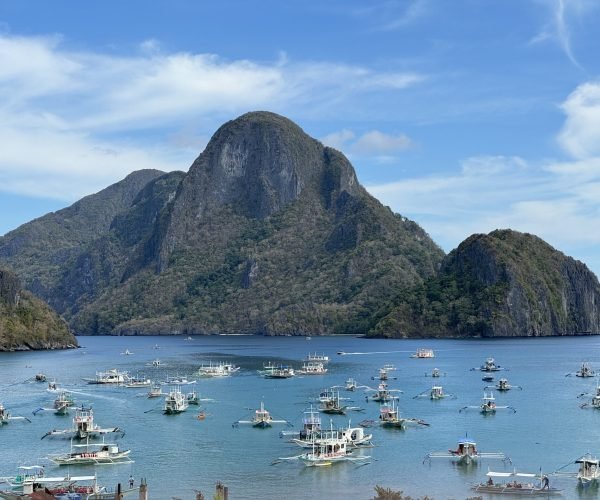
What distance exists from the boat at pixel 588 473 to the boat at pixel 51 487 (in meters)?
38.0

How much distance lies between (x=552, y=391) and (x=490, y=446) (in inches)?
2118

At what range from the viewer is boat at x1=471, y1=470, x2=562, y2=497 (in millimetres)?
65938

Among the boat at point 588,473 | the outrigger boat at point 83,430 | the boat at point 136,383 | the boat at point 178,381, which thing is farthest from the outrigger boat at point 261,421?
the boat at point 136,383

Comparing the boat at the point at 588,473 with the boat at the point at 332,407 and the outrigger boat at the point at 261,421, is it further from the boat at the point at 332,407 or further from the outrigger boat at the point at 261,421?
the boat at the point at 332,407

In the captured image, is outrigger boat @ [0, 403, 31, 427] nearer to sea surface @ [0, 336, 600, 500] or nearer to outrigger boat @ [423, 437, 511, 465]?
sea surface @ [0, 336, 600, 500]

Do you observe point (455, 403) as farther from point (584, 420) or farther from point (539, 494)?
point (539, 494)

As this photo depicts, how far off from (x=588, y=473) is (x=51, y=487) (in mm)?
42894

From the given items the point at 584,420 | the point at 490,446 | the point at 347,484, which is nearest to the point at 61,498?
the point at 347,484

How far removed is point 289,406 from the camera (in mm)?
116438

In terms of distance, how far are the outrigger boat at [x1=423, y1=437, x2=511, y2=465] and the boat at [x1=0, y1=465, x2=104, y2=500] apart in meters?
30.8

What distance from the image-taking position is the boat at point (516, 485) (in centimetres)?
6594

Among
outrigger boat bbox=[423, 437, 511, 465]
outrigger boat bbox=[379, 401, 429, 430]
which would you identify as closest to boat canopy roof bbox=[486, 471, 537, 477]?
outrigger boat bbox=[423, 437, 511, 465]

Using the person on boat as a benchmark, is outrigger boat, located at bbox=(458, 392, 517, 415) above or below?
above

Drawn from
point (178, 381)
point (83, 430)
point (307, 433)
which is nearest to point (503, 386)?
point (178, 381)
